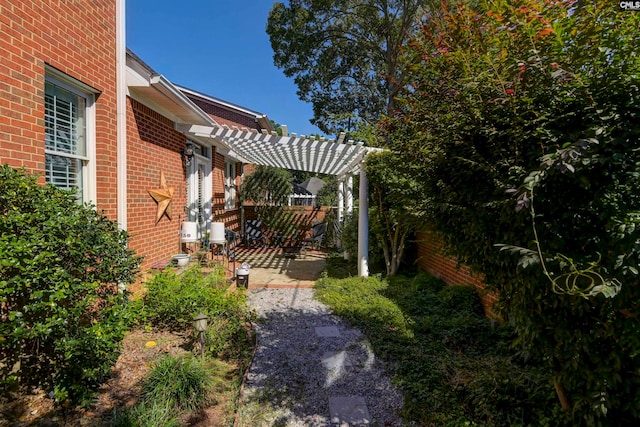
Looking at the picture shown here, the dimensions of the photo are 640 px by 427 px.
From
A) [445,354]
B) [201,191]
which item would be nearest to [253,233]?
[201,191]

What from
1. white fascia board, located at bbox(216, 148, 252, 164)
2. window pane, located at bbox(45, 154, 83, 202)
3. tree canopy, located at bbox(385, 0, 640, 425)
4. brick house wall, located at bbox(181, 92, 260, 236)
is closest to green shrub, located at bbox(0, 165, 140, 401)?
window pane, located at bbox(45, 154, 83, 202)

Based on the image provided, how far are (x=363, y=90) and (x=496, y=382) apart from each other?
61.7ft

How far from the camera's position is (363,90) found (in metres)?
19.5

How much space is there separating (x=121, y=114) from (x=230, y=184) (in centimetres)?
745

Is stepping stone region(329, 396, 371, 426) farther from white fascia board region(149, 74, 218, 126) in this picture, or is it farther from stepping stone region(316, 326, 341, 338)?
white fascia board region(149, 74, 218, 126)

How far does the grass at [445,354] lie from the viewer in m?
2.64

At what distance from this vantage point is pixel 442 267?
21.0ft

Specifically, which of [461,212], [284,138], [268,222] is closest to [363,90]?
[268,222]

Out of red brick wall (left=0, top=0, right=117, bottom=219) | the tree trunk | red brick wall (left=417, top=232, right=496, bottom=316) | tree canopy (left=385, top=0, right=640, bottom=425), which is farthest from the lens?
red brick wall (left=417, top=232, right=496, bottom=316)

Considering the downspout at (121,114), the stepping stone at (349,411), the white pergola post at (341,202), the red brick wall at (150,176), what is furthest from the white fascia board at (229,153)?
the stepping stone at (349,411)

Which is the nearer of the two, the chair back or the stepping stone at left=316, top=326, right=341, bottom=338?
the stepping stone at left=316, top=326, right=341, bottom=338

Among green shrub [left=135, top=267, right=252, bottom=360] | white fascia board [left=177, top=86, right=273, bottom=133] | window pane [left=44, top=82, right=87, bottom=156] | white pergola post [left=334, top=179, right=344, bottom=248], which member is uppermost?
white fascia board [left=177, top=86, right=273, bottom=133]

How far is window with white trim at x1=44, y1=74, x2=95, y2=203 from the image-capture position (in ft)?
11.8

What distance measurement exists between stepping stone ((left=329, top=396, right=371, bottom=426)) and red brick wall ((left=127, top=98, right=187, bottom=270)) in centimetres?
327
